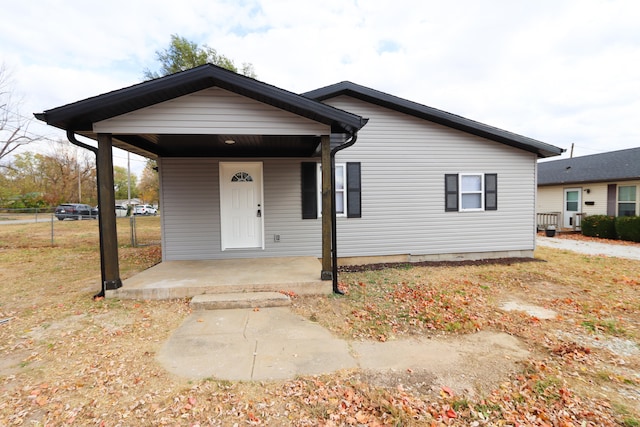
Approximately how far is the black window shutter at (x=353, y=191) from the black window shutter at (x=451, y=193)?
2333 millimetres

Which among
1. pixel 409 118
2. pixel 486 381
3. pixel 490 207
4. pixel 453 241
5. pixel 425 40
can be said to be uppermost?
pixel 425 40

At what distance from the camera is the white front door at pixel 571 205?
14.3 metres

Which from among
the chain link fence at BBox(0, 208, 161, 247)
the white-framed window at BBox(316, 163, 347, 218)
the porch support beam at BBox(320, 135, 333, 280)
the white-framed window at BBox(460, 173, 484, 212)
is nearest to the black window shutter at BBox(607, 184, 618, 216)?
the white-framed window at BBox(460, 173, 484, 212)

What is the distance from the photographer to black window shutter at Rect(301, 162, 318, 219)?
7000 millimetres

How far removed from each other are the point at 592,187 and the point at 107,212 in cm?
1852

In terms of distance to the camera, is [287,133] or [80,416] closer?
[80,416]

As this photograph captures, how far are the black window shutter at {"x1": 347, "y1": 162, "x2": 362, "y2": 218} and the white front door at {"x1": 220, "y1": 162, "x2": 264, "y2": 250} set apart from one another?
6.97 feet

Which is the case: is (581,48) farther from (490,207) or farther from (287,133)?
(287,133)

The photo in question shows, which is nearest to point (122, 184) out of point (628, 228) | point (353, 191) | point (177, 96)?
point (353, 191)

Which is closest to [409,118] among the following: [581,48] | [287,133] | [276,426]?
[287,133]

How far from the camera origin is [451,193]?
7598 millimetres

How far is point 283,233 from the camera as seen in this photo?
275 inches

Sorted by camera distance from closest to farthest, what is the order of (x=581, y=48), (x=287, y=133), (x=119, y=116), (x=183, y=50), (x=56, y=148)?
1. (x=119, y=116)
2. (x=287, y=133)
3. (x=581, y=48)
4. (x=183, y=50)
5. (x=56, y=148)

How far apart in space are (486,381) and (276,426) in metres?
1.82
